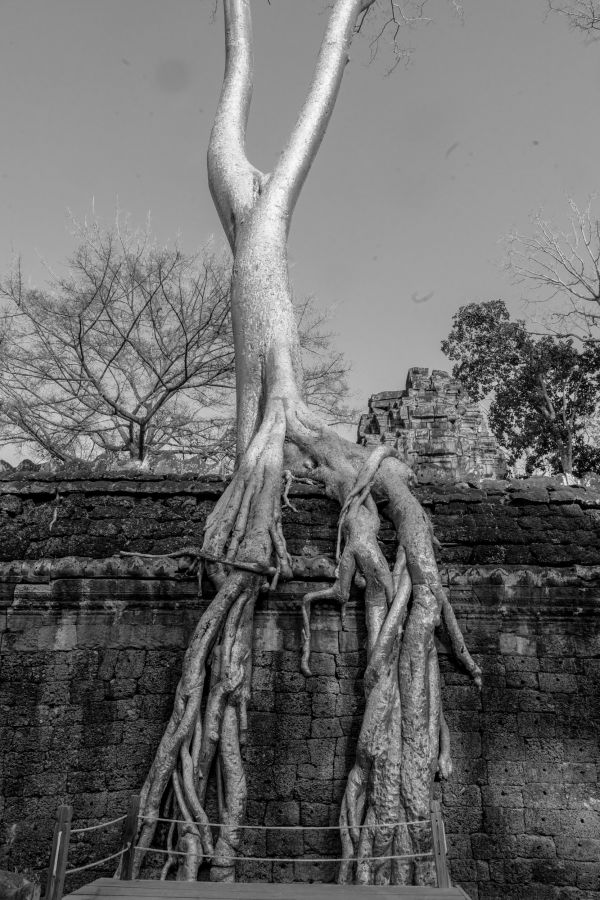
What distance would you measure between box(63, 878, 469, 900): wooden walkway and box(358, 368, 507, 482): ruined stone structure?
643 centimetres

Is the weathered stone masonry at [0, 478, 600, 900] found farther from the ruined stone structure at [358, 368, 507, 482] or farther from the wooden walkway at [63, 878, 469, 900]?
the ruined stone structure at [358, 368, 507, 482]

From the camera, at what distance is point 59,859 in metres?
2.32

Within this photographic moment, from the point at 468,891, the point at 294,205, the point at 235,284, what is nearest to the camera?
the point at 468,891

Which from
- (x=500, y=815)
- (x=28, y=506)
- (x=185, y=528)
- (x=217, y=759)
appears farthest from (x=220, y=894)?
(x=28, y=506)

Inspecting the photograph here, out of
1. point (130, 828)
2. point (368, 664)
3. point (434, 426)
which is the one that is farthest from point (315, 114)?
point (130, 828)

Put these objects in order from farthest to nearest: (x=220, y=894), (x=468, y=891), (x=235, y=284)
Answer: (x=235, y=284) → (x=468, y=891) → (x=220, y=894)

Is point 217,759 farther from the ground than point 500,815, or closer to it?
farther from the ground

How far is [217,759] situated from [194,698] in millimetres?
329

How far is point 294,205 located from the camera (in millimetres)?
6539

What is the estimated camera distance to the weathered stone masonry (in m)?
3.67

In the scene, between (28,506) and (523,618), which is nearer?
(523,618)

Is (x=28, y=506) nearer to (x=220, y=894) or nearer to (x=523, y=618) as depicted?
(x=220, y=894)

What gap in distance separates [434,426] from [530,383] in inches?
259

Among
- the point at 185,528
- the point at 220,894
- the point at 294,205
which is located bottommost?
the point at 220,894
